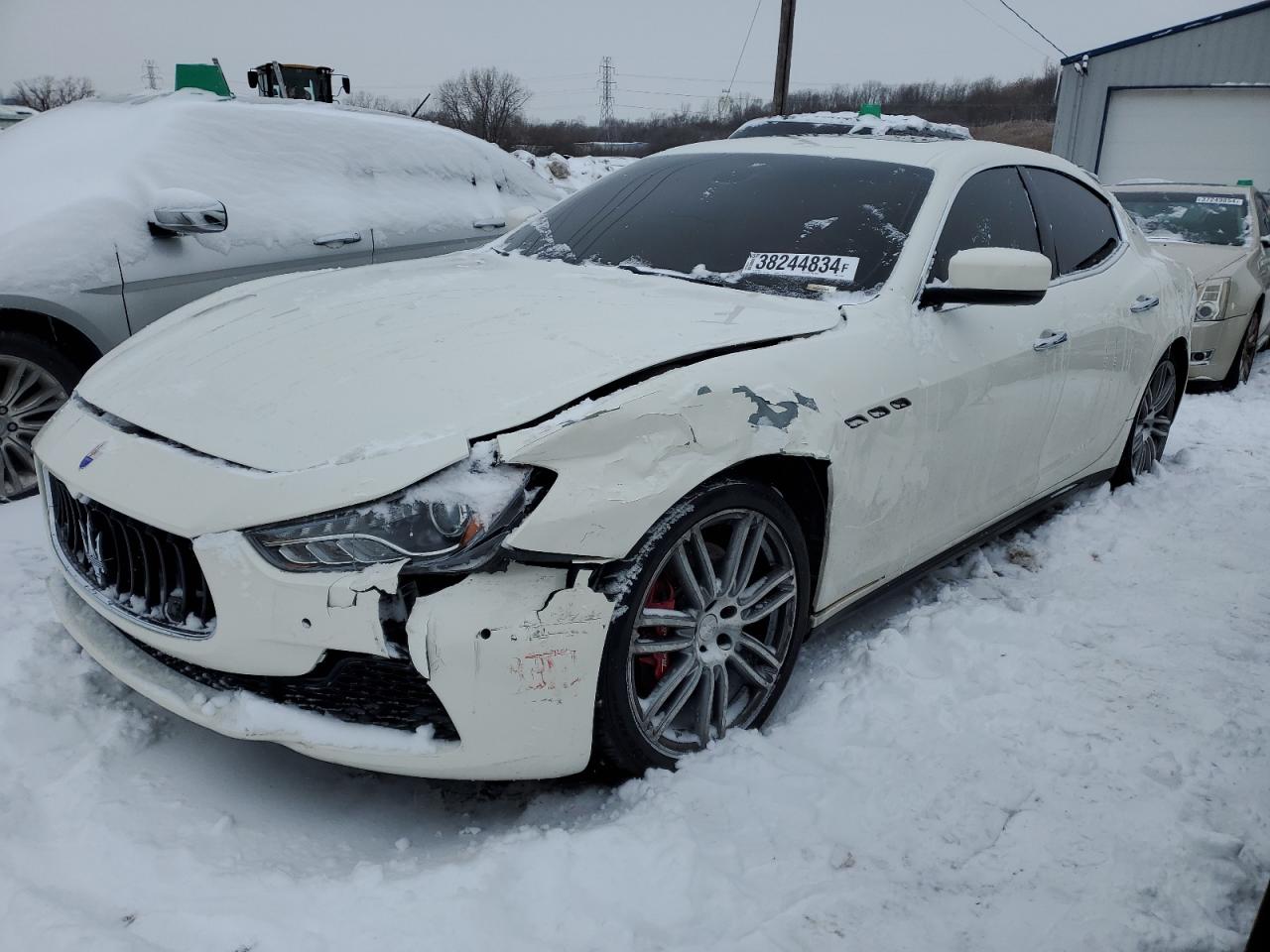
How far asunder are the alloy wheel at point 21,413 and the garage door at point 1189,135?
2015cm

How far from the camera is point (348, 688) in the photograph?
1888 millimetres

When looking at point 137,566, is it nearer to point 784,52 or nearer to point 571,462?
point 571,462

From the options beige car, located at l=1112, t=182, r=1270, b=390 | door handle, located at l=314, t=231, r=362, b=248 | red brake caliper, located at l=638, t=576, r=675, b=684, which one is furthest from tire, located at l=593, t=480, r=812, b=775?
beige car, located at l=1112, t=182, r=1270, b=390

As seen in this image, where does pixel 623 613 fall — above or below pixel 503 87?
below

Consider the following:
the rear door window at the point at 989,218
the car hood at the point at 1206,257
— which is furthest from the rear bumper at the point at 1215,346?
the rear door window at the point at 989,218

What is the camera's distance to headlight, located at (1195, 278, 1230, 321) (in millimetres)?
6730

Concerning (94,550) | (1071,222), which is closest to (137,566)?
(94,550)

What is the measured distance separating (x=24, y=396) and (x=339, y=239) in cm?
159

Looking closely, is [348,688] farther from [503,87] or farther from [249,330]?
[503,87]

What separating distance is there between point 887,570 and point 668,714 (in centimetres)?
88

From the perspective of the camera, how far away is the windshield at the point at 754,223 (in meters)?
2.82

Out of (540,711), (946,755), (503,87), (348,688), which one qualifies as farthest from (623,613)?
(503,87)

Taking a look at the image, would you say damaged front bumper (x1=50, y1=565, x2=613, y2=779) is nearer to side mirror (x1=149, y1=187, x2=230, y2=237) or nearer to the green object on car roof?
side mirror (x1=149, y1=187, x2=230, y2=237)

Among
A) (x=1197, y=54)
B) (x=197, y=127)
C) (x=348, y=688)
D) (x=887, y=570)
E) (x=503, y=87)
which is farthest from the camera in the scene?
(x=503, y=87)
